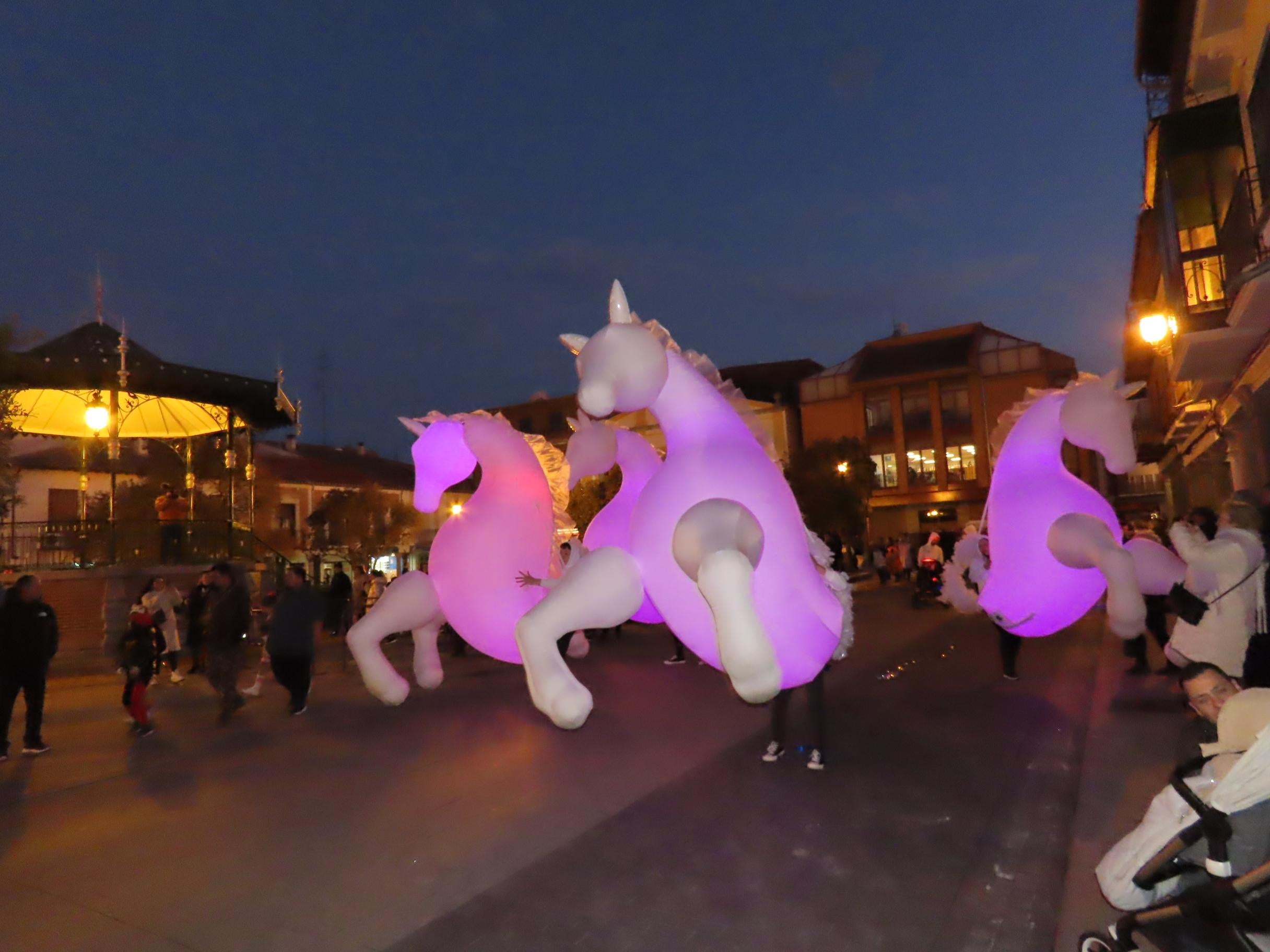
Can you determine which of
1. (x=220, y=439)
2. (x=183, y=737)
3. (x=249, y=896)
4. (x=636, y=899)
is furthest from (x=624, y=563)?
(x=220, y=439)

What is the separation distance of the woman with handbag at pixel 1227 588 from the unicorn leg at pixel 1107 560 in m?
0.28

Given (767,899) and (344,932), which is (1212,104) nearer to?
(767,899)

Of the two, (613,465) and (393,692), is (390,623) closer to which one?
(393,692)

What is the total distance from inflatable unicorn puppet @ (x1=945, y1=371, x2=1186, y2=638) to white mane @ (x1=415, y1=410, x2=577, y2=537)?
9.01 ft

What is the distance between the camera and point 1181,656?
15.4 ft

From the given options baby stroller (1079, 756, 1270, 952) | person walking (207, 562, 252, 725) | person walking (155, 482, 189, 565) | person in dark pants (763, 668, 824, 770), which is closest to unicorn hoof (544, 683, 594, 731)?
baby stroller (1079, 756, 1270, 952)

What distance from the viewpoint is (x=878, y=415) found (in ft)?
111

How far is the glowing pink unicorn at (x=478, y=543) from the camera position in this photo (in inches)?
165

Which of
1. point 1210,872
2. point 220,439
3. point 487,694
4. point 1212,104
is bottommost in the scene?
point 487,694

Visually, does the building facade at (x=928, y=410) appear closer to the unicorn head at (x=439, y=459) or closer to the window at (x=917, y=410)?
the window at (x=917, y=410)

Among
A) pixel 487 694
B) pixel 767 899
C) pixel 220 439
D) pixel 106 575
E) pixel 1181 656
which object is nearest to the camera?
pixel 767 899

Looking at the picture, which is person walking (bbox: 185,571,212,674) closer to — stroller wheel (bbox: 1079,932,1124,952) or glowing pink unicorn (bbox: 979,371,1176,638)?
glowing pink unicorn (bbox: 979,371,1176,638)

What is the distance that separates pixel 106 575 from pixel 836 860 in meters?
11.5

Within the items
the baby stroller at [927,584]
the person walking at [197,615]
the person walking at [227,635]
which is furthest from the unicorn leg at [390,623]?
the baby stroller at [927,584]
